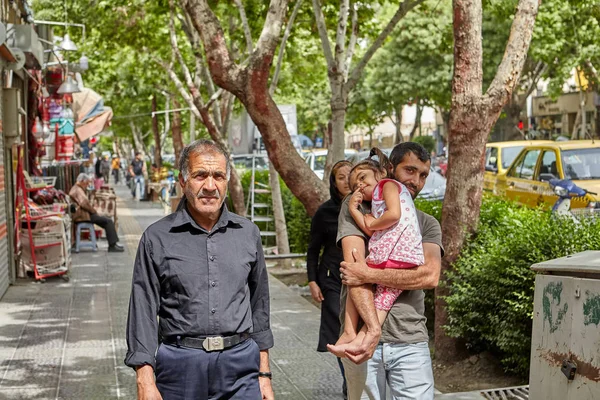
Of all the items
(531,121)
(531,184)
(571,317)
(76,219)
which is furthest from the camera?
(531,121)

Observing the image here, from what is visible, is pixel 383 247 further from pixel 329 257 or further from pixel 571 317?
pixel 329 257

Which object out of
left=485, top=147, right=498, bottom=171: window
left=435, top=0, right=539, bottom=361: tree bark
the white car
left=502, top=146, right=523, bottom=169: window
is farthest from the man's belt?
the white car

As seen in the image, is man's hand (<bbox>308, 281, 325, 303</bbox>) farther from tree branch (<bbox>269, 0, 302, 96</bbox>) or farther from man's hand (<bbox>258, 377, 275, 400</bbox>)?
tree branch (<bbox>269, 0, 302, 96</bbox>)

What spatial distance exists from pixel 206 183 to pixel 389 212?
0.81 metres

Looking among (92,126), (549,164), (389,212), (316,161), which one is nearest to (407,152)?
(389,212)

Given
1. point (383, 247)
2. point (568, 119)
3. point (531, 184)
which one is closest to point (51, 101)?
point (531, 184)

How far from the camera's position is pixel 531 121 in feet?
181

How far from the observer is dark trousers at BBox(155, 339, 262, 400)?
13.0ft

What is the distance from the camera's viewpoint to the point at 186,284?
3.95m

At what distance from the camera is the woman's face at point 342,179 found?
6.34 meters

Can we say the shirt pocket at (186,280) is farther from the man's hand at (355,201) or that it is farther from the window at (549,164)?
the window at (549,164)

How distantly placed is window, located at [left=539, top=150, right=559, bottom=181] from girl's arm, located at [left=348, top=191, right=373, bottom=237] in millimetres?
10867

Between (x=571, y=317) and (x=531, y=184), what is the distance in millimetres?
11287

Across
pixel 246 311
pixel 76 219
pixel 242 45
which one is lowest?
pixel 76 219
